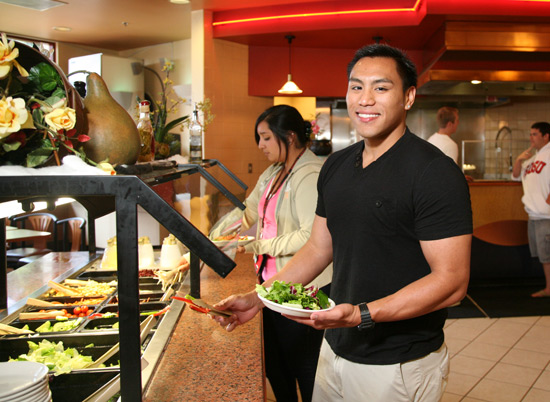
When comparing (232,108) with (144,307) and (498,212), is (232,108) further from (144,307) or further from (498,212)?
(144,307)

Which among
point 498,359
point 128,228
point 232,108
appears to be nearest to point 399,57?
point 128,228

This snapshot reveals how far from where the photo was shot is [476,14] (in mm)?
6266

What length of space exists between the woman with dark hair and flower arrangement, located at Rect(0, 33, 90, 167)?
157 centimetres

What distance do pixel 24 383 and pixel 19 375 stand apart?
0.18 feet

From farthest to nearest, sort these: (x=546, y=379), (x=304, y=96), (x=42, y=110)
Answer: (x=304, y=96) < (x=546, y=379) < (x=42, y=110)

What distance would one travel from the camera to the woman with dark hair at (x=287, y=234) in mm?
2768

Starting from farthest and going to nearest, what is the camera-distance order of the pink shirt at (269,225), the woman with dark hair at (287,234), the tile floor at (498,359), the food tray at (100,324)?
the tile floor at (498,359), the pink shirt at (269,225), the woman with dark hair at (287,234), the food tray at (100,324)

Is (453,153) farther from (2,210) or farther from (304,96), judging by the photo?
(2,210)

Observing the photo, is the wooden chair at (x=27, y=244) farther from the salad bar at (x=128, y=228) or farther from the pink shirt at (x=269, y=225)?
the salad bar at (x=128, y=228)

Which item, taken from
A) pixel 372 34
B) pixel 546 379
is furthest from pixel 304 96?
pixel 546 379

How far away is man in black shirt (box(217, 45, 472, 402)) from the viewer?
5.13 feet

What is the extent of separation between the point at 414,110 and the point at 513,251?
3.52m

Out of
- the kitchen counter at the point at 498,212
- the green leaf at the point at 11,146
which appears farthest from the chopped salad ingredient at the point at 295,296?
the kitchen counter at the point at 498,212

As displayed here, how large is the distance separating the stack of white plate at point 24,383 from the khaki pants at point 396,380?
94 cm
